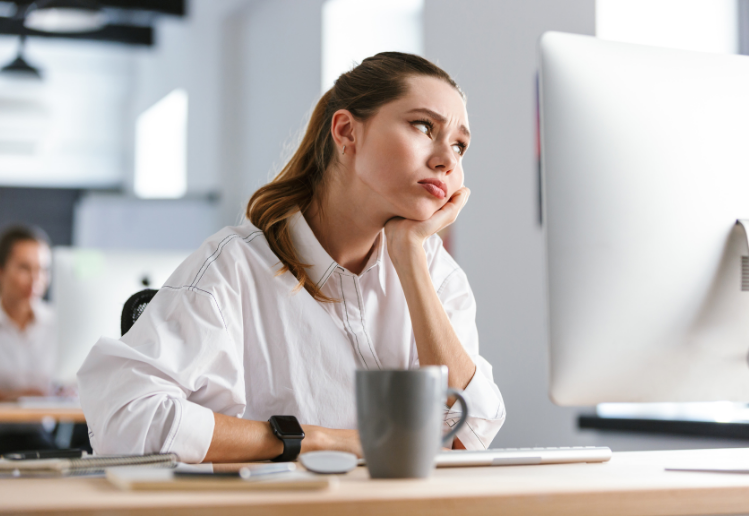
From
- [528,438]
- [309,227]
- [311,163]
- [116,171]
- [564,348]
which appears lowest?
[528,438]

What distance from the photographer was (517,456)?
0.83 m

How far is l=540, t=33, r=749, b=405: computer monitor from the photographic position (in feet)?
2.65

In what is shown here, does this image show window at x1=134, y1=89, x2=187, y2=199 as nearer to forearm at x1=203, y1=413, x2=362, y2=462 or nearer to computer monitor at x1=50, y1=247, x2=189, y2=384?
computer monitor at x1=50, y1=247, x2=189, y2=384

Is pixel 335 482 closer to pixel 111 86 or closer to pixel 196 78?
pixel 196 78

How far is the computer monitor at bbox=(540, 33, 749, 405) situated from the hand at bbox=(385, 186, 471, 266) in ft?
1.62

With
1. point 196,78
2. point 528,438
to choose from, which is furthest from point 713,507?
point 196,78

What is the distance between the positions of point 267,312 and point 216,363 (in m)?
0.20

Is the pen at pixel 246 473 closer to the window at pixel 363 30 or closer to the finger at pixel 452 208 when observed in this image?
the finger at pixel 452 208

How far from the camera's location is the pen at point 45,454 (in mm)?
784

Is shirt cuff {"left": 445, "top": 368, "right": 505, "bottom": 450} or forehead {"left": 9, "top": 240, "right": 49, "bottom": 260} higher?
forehead {"left": 9, "top": 240, "right": 49, "bottom": 260}

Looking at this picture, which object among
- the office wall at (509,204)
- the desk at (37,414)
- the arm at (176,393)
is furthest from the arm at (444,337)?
the desk at (37,414)

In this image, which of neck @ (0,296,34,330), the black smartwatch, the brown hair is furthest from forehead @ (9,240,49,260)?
the black smartwatch

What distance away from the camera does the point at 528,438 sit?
2.71 meters

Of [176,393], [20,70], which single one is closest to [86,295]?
[176,393]
